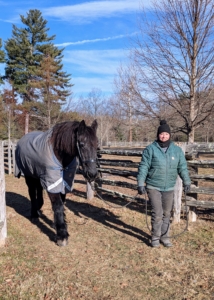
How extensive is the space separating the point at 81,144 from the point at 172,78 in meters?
5.33

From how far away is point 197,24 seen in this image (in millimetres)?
7398

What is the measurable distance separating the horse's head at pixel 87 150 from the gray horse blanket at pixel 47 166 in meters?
0.55

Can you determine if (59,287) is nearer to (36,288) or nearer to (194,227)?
(36,288)

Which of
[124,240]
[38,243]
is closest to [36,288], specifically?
[38,243]

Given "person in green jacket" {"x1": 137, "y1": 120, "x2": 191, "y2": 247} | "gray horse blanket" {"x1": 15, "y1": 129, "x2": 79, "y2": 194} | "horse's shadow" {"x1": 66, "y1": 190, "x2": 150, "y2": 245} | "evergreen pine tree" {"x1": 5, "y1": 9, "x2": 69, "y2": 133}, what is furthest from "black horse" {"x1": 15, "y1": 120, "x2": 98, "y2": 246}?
"evergreen pine tree" {"x1": 5, "y1": 9, "x2": 69, "y2": 133}

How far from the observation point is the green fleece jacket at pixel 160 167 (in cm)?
388

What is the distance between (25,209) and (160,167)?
3.88 meters

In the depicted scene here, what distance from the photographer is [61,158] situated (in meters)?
4.34

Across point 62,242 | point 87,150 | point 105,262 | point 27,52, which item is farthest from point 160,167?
point 27,52

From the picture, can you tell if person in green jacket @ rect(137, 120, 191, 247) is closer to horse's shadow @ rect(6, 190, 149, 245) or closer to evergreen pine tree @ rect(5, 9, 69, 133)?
horse's shadow @ rect(6, 190, 149, 245)

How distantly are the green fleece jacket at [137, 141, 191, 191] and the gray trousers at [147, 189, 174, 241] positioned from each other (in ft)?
0.35

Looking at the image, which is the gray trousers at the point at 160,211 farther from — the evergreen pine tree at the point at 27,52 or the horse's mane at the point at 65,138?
the evergreen pine tree at the point at 27,52

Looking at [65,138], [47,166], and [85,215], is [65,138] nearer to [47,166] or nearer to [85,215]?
[47,166]

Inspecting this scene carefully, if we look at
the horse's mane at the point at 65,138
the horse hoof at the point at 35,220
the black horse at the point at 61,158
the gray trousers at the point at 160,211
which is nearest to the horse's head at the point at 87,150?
the black horse at the point at 61,158
